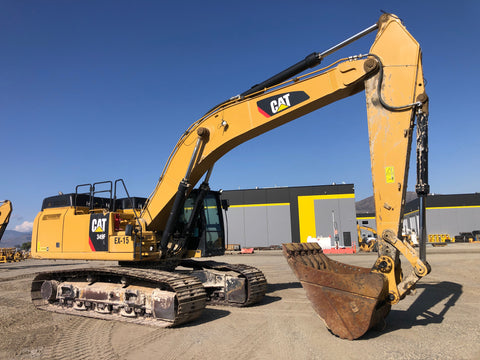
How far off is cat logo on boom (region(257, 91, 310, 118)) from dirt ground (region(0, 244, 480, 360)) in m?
4.09

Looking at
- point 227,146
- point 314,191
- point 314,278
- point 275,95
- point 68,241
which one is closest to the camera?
point 314,278

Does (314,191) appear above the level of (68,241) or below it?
above

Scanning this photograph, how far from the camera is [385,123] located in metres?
5.75

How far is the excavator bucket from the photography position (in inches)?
199

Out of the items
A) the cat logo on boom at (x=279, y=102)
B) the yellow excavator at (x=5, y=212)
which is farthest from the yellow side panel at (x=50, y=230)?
the yellow excavator at (x=5, y=212)

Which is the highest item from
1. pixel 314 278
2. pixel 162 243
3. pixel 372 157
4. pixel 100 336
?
pixel 372 157

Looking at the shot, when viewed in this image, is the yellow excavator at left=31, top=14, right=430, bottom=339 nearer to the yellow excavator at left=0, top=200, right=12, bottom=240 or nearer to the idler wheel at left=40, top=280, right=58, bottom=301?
the idler wheel at left=40, top=280, right=58, bottom=301

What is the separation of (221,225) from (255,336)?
3887mm

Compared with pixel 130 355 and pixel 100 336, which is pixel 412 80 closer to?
pixel 130 355

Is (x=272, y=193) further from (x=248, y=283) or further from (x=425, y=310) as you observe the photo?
(x=425, y=310)

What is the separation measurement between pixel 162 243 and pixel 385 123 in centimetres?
531

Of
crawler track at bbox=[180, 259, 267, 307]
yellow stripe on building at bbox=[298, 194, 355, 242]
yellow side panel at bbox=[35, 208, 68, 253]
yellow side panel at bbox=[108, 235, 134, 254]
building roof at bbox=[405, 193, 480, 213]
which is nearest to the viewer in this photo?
yellow side panel at bbox=[108, 235, 134, 254]

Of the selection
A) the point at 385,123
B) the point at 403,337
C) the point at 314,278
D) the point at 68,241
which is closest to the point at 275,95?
the point at 385,123

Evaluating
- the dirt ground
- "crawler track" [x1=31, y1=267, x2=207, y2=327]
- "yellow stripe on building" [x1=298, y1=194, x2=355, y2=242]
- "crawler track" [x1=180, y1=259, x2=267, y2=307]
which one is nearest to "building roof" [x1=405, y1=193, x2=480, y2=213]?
"yellow stripe on building" [x1=298, y1=194, x2=355, y2=242]
